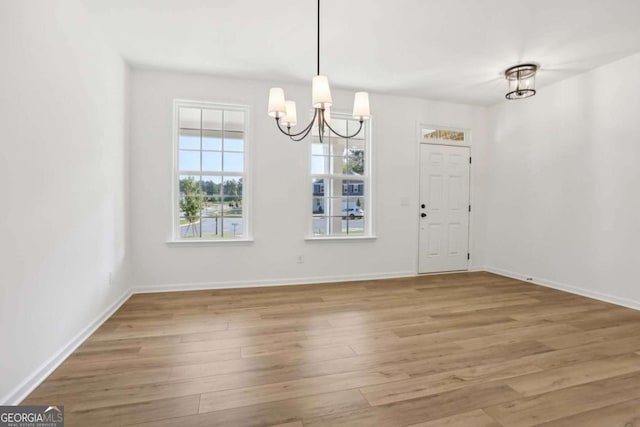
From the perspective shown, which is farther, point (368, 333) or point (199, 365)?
point (368, 333)

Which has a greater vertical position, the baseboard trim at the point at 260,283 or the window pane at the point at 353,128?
the window pane at the point at 353,128

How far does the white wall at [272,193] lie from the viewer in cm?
380

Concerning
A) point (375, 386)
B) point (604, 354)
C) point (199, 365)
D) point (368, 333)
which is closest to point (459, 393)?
point (375, 386)

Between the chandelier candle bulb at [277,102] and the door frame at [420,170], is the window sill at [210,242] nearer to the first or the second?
the chandelier candle bulb at [277,102]

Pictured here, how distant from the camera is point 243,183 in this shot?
4141 mm

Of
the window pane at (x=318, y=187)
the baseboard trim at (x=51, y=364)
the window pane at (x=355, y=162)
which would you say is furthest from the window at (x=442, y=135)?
the baseboard trim at (x=51, y=364)

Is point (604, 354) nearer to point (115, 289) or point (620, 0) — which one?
point (620, 0)

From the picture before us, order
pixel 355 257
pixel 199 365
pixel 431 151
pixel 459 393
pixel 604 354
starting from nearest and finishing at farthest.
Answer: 1. pixel 459 393
2. pixel 199 365
3. pixel 604 354
4. pixel 355 257
5. pixel 431 151

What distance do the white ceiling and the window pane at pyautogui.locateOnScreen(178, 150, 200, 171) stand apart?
3.28 ft

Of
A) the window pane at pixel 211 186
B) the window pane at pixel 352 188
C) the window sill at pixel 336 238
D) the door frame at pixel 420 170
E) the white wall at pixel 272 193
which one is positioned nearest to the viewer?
the white wall at pixel 272 193

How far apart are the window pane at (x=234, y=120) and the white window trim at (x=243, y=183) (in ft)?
0.23

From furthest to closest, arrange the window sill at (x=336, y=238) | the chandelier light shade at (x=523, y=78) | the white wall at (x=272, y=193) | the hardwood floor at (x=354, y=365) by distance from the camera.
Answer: the window sill at (x=336, y=238)
the white wall at (x=272, y=193)
the chandelier light shade at (x=523, y=78)
the hardwood floor at (x=354, y=365)

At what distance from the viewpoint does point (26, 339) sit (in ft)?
6.00

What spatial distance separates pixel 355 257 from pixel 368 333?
75.5 inches
